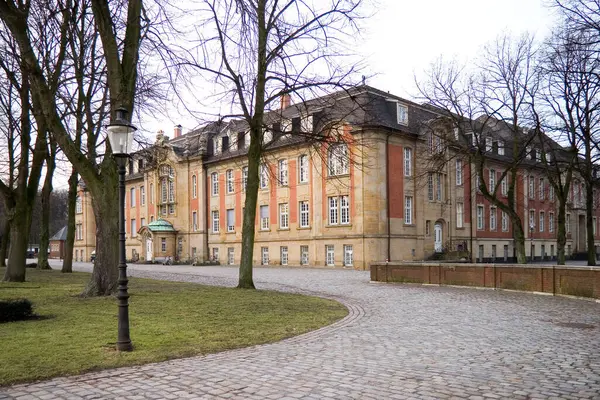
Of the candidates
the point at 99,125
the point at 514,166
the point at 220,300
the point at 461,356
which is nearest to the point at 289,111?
the point at 514,166

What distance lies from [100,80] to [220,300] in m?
9.23

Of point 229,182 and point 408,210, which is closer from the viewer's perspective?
point 408,210

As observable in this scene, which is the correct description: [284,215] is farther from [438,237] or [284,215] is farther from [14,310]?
[14,310]

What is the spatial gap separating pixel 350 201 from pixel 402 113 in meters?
7.76

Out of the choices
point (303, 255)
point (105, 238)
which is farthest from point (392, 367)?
point (303, 255)

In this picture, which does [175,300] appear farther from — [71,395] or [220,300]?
[71,395]

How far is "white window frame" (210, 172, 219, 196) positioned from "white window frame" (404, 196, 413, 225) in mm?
19564

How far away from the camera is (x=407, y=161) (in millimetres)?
40062

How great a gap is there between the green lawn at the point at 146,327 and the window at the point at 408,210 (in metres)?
23.2

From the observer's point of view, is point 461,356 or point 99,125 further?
point 99,125

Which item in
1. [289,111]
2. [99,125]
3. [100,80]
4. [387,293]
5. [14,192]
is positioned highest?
[289,111]

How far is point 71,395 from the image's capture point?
6.18 m

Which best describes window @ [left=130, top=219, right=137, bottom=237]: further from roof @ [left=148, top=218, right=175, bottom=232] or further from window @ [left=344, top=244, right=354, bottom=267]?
window @ [left=344, top=244, right=354, bottom=267]

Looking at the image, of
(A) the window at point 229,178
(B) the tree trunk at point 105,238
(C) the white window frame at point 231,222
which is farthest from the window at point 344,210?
(B) the tree trunk at point 105,238
